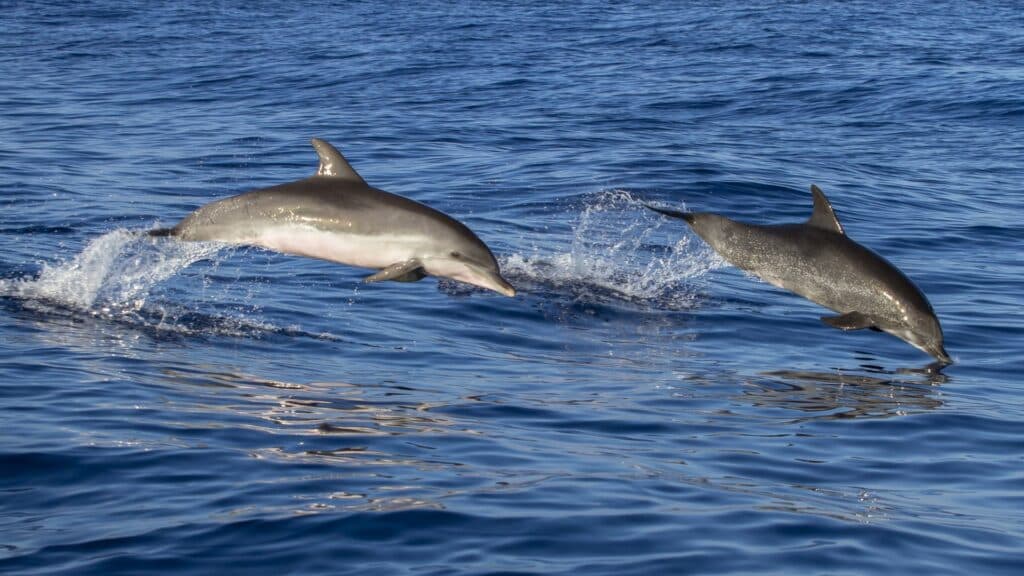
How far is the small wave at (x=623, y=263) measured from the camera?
1235cm

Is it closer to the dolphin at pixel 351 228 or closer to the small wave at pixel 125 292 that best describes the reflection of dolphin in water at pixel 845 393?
the dolphin at pixel 351 228

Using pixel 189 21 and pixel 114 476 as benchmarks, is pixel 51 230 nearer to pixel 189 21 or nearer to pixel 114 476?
pixel 114 476

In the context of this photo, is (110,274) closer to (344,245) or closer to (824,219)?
(344,245)

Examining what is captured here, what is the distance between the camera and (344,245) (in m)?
9.01

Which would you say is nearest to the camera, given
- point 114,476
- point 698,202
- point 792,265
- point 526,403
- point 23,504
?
point 23,504

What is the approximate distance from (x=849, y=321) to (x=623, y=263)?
13.4 ft

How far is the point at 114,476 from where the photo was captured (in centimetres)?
664

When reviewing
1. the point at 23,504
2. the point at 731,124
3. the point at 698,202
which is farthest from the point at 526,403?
the point at 731,124

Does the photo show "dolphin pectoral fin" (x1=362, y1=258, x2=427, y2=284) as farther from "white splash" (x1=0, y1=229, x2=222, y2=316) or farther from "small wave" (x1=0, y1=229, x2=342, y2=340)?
"white splash" (x1=0, y1=229, x2=222, y2=316)

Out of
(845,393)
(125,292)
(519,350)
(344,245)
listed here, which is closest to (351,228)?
(344,245)

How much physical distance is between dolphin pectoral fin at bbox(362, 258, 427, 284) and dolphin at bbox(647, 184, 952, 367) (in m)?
2.04

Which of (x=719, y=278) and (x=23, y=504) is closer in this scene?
(x=23, y=504)

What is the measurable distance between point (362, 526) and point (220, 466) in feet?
3.85

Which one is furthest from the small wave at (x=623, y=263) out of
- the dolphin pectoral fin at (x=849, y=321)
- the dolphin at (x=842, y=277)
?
the dolphin pectoral fin at (x=849, y=321)
